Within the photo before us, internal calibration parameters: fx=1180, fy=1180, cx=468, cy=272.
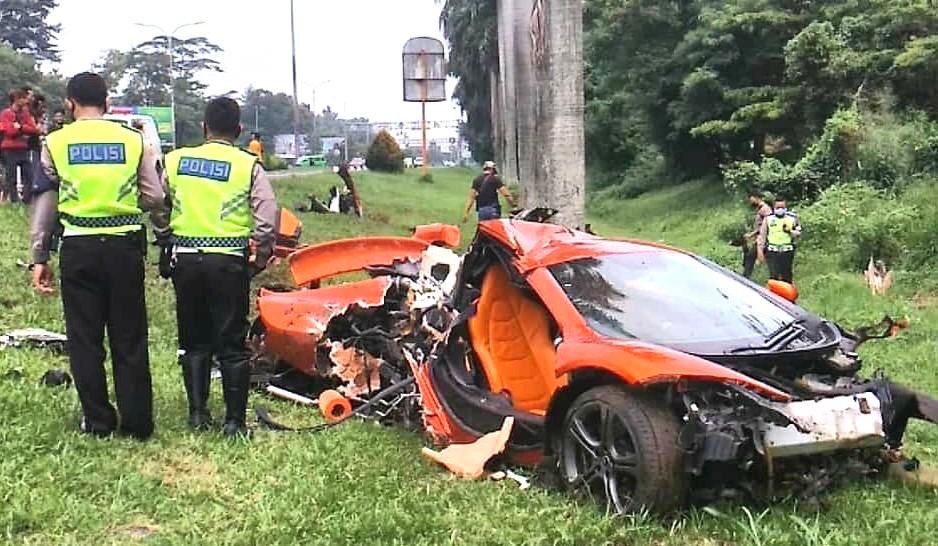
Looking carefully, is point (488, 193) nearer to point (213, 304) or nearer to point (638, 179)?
point (213, 304)

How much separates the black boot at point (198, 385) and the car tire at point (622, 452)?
2116 millimetres

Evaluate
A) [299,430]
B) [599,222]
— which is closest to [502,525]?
[299,430]

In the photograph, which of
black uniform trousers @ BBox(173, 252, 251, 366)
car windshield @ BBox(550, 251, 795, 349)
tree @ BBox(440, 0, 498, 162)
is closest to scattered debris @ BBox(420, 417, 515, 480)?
car windshield @ BBox(550, 251, 795, 349)

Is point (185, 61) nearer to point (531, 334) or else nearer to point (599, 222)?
point (599, 222)

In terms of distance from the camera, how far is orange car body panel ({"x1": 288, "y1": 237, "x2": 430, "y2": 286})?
823 cm

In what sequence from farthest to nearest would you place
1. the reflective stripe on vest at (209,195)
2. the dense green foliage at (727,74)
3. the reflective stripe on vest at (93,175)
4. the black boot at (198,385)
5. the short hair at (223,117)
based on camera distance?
the dense green foliage at (727,74)
the black boot at (198,385)
the short hair at (223,117)
the reflective stripe on vest at (209,195)
the reflective stripe on vest at (93,175)

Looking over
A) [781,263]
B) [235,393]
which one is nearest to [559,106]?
[781,263]

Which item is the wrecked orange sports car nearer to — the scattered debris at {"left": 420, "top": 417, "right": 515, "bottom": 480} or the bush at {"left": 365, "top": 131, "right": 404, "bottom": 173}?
the scattered debris at {"left": 420, "top": 417, "right": 515, "bottom": 480}

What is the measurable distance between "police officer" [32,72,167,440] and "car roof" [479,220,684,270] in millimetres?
1764

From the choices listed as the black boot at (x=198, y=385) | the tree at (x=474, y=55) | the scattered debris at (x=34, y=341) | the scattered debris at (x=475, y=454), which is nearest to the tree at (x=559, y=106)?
the scattered debris at (x=34, y=341)

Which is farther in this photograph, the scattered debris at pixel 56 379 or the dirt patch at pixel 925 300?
the dirt patch at pixel 925 300

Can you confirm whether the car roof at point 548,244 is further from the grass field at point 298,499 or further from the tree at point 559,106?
the tree at point 559,106

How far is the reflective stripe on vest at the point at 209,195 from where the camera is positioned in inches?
238

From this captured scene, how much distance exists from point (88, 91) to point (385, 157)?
47018 mm
